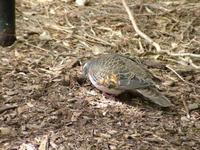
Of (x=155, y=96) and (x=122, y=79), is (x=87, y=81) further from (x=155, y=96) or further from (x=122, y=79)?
(x=155, y=96)

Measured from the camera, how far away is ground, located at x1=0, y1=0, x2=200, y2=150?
14.3ft

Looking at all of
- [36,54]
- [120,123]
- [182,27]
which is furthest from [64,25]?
[120,123]

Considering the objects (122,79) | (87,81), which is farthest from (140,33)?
(122,79)

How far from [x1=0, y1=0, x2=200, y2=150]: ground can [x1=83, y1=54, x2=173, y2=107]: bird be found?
0.13 m

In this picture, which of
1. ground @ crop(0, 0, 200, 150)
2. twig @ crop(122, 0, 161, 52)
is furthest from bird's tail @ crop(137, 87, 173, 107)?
twig @ crop(122, 0, 161, 52)

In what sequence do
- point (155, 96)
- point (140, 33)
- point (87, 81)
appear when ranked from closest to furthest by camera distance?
point (155, 96), point (87, 81), point (140, 33)

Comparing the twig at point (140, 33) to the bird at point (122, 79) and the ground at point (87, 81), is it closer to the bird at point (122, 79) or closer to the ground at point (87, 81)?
the ground at point (87, 81)

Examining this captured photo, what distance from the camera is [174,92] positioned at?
16.9 feet

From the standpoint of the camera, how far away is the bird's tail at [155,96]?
4680 mm

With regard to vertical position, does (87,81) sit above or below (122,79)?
below

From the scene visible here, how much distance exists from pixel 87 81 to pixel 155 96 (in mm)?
779

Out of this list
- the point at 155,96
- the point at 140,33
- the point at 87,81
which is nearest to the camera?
the point at 155,96

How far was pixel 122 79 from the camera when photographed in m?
4.75

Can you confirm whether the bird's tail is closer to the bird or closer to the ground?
the bird
